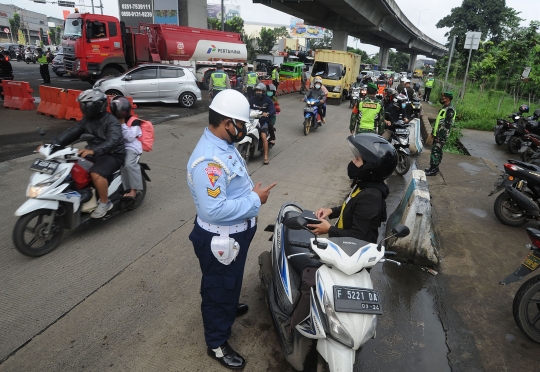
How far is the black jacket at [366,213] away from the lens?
92.0 inches

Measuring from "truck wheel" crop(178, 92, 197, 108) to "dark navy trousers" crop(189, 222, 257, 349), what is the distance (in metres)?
12.4

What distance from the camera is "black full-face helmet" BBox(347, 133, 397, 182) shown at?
2381 mm

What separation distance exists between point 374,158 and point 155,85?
41.3 ft

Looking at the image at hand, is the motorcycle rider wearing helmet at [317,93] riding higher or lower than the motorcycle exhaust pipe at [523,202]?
higher

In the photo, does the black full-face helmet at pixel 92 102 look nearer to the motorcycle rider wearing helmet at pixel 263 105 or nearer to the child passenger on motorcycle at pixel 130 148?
the child passenger on motorcycle at pixel 130 148

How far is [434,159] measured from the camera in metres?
7.37

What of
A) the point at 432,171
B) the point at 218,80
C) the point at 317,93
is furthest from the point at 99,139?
the point at 218,80

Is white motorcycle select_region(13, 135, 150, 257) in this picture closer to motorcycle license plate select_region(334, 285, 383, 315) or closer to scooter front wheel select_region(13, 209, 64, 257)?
scooter front wheel select_region(13, 209, 64, 257)

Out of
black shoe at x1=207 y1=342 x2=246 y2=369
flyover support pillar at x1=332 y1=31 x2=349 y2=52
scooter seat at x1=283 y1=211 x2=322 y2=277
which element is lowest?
black shoe at x1=207 y1=342 x2=246 y2=369

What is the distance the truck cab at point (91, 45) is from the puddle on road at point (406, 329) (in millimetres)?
16014

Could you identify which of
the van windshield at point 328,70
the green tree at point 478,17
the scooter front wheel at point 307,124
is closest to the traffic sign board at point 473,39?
the van windshield at point 328,70

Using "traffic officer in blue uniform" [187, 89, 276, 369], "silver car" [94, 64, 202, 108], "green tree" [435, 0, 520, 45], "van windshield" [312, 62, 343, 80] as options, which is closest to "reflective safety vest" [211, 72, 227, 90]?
"silver car" [94, 64, 202, 108]

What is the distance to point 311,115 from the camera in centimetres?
1064

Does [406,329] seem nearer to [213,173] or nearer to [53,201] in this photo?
[213,173]
